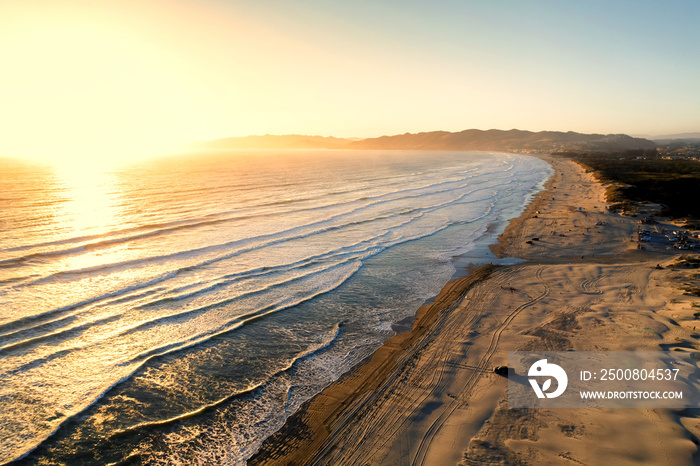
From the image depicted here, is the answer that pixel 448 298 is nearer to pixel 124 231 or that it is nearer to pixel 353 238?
pixel 353 238

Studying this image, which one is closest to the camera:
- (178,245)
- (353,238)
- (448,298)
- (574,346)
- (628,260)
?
(574,346)

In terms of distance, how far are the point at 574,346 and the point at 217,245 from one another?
20721mm

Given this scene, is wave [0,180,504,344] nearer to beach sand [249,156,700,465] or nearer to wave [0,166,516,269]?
wave [0,166,516,269]

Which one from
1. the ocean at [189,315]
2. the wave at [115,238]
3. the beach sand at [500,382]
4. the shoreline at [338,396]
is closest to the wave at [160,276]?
the ocean at [189,315]

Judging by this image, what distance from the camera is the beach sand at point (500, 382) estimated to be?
7402 mm

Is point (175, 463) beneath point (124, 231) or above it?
beneath

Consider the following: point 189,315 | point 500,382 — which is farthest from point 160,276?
point 500,382

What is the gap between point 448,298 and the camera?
1584 cm

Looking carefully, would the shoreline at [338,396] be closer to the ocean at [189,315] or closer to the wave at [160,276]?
the ocean at [189,315]

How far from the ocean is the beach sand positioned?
1.10m

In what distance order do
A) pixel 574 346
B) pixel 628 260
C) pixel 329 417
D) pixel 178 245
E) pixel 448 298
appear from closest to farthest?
pixel 329 417
pixel 574 346
pixel 448 298
pixel 628 260
pixel 178 245

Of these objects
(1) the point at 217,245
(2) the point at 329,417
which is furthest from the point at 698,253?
(1) the point at 217,245

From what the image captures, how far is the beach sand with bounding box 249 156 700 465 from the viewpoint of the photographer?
740 centimetres

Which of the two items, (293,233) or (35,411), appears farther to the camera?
(293,233)
